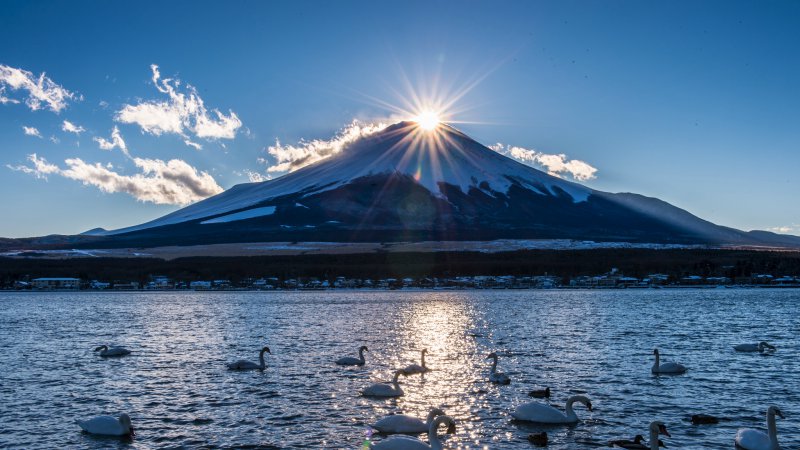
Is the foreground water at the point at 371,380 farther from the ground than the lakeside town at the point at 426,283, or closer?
closer

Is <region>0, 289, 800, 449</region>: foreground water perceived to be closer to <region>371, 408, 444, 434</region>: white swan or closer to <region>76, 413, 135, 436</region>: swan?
<region>76, 413, 135, 436</region>: swan

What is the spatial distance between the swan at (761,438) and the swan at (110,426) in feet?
54.0

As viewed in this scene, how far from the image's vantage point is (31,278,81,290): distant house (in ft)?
492

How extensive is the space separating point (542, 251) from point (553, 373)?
15825 cm

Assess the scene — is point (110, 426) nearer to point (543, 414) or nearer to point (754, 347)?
point (543, 414)

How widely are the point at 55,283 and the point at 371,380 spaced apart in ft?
467

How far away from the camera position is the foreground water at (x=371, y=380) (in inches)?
813

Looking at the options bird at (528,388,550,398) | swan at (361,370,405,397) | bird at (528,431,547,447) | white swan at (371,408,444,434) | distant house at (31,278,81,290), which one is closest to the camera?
bird at (528,431,547,447)

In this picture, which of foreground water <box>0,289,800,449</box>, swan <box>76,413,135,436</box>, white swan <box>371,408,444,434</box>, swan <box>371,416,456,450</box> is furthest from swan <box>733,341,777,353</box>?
swan <box>76,413,135,436</box>

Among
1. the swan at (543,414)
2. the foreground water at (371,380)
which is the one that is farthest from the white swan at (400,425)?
the swan at (543,414)

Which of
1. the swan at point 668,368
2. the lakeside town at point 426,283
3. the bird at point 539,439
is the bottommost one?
the bird at point 539,439

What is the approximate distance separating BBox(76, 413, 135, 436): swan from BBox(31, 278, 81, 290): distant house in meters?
142

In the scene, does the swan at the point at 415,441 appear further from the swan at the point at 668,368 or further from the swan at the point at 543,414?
the swan at the point at 668,368

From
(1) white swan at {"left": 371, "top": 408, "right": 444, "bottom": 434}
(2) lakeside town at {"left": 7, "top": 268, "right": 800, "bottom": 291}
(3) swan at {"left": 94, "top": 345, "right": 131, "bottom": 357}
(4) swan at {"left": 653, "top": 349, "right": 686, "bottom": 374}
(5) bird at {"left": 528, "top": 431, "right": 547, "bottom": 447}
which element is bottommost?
(5) bird at {"left": 528, "top": 431, "right": 547, "bottom": 447}
